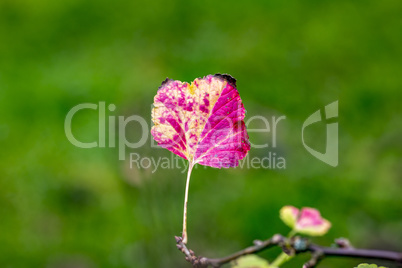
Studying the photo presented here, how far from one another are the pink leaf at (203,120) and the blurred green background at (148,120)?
768 mm

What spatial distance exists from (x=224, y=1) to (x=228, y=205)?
106 cm

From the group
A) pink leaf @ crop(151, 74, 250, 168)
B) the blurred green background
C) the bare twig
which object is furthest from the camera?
the blurred green background

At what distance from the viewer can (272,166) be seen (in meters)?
1.59

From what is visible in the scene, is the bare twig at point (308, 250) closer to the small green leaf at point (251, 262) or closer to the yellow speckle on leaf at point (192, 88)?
the small green leaf at point (251, 262)

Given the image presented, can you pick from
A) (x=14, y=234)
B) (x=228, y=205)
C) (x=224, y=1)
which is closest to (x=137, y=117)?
(x=228, y=205)

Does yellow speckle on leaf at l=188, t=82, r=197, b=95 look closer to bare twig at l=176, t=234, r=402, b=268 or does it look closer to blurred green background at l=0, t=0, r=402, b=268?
bare twig at l=176, t=234, r=402, b=268

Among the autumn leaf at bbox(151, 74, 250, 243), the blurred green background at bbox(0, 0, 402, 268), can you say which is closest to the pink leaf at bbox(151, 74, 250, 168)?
the autumn leaf at bbox(151, 74, 250, 243)

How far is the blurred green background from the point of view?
1.43m

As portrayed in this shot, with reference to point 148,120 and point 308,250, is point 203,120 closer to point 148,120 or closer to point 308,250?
point 308,250

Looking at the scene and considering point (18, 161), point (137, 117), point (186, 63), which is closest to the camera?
point (137, 117)

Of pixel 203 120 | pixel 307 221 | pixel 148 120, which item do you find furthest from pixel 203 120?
pixel 148 120

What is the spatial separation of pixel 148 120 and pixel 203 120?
111cm

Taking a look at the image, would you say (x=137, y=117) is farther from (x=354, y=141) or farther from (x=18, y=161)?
(x=354, y=141)

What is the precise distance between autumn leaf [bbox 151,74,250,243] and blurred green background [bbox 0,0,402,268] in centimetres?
77
